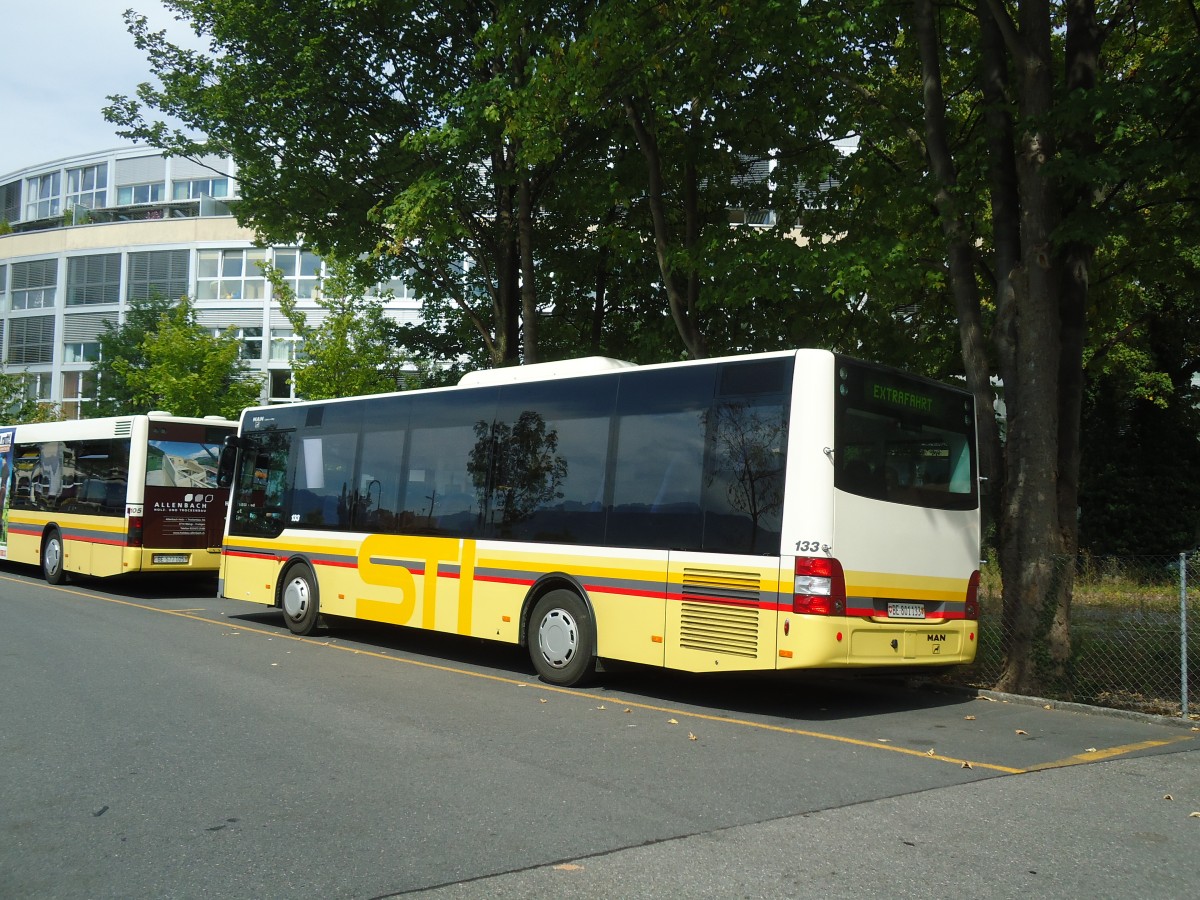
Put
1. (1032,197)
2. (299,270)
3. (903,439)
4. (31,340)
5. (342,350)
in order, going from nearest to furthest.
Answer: (903,439), (1032,197), (342,350), (299,270), (31,340)

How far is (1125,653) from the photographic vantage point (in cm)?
1164

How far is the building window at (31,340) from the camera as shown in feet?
196

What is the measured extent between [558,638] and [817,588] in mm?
3047

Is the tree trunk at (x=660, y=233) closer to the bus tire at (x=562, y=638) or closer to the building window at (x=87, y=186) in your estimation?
the bus tire at (x=562, y=638)

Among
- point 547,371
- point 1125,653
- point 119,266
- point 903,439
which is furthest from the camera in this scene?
point 119,266

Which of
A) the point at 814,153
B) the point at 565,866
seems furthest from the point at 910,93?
the point at 565,866

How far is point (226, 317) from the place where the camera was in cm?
5406

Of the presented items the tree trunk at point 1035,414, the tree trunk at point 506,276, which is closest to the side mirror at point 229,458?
the tree trunk at point 506,276

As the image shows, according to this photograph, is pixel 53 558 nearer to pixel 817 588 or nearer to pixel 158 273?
pixel 817 588

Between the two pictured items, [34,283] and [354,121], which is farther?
[34,283]

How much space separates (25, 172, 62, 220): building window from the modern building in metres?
0.06

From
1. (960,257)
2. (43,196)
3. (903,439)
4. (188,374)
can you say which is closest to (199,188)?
(43,196)

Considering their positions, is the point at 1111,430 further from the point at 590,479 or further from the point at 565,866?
the point at 565,866

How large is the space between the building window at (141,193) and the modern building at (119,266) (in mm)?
54
